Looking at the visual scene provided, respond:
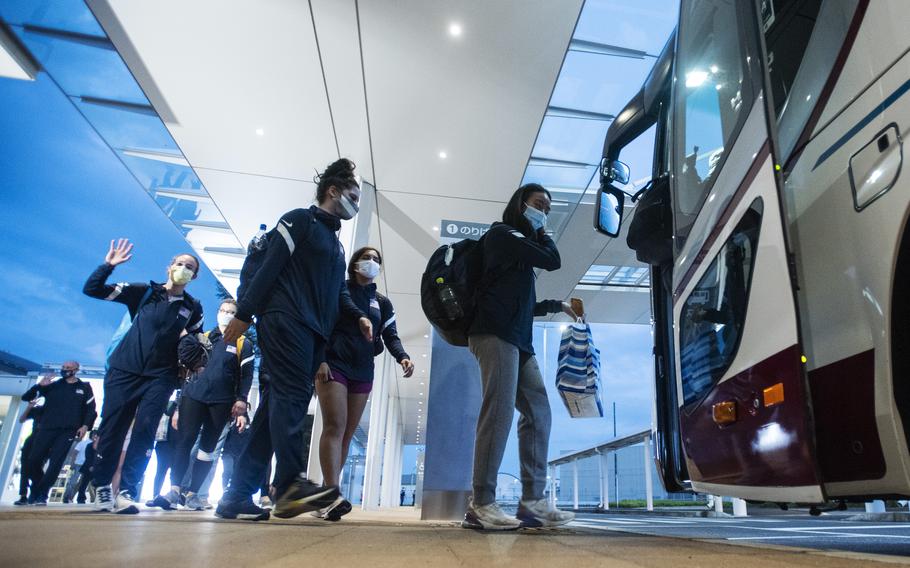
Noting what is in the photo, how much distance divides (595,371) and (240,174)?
520 cm

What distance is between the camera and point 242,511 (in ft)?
7.89

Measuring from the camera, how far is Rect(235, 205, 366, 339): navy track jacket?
2.27 m

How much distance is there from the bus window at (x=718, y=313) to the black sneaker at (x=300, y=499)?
1.51 metres

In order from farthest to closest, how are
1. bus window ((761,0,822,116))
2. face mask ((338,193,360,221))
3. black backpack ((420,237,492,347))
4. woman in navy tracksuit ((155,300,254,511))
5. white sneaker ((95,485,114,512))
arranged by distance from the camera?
woman in navy tracksuit ((155,300,254,511)), white sneaker ((95,485,114,512)), face mask ((338,193,360,221)), black backpack ((420,237,492,347)), bus window ((761,0,822,116))

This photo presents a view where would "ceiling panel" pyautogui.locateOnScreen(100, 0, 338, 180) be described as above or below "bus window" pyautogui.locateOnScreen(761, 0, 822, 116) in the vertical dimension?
above

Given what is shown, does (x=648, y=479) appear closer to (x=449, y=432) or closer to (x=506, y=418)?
(x=449, y=432)

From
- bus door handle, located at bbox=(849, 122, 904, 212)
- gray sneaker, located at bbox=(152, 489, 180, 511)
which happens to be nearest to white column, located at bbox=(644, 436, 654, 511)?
gray sneaker, located at bbox=(152, 489, 180, 511)

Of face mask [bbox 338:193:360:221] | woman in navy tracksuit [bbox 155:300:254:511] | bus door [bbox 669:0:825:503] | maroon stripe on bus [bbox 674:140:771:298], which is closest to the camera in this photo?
bus door [bbox 669:0:825:503]

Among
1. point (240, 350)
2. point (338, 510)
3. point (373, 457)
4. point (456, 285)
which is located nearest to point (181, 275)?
point (240, 350)

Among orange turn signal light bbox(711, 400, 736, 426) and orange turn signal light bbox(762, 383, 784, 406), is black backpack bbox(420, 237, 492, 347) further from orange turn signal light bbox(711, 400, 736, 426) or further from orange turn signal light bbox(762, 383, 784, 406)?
orange turn signal light bbox(762, 383, 784, 406)

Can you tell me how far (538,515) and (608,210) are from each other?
1.54m

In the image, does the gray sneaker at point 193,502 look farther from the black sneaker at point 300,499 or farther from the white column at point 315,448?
the black sneaker at point 300,499

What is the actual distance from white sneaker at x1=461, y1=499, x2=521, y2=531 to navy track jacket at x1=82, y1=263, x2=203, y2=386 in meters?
2.13

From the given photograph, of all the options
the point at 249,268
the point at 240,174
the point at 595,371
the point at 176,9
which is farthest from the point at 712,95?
the point at 240,174
